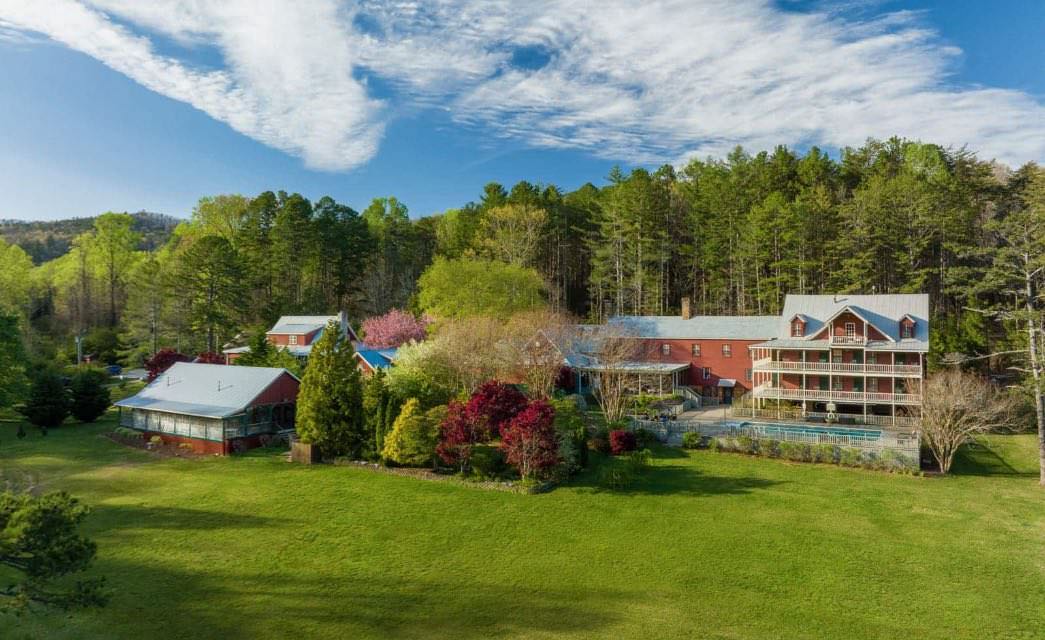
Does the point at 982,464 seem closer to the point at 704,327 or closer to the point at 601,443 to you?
the point at 601,443

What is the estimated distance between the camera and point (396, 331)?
137ft

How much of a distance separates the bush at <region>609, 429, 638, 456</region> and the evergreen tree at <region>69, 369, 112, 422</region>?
31490 mm

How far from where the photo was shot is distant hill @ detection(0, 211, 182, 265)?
10811 centimetres

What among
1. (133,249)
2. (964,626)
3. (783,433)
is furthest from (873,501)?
(133,249)

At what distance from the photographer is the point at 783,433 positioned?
1035 inches

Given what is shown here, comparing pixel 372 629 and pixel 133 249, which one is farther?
pixel 133 249

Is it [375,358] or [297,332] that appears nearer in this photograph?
[375,358]

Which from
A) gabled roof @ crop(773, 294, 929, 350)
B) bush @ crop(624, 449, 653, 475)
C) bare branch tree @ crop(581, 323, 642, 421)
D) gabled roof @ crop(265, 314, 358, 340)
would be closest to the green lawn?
bush @ crop(624, 449, 653, 475)

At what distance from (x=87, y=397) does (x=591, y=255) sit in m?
43.1

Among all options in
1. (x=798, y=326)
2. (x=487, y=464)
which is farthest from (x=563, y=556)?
(x=798, y=326)

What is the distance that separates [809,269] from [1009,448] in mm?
20864

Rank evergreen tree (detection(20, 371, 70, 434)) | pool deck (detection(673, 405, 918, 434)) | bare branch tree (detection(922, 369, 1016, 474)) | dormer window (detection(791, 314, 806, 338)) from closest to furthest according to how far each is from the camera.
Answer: bare branch tree (detection(922, 369, 1016, 474)) → pool deck (detection(673, 405, 918, 434)) → evergreen tree (detection(20, 371, 70, 434)) → dormer window (detection(791, 314, 806, 338))

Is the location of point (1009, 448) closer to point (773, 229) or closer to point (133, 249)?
point (773, 229)

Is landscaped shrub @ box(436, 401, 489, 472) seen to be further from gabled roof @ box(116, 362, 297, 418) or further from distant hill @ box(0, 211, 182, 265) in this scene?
distant hill @ box(0, 211, 182, 265)
